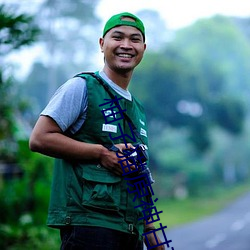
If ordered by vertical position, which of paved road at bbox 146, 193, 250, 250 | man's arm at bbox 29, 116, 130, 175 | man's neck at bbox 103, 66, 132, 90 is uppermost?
paved road at bbox 146, 193, 250, 250

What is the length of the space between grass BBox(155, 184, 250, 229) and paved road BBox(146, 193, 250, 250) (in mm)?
993

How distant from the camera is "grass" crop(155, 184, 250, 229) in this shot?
71.1ft

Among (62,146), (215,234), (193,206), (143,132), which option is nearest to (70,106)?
(62,146)

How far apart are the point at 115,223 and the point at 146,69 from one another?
3385 centimetres

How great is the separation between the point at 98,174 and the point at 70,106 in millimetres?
263

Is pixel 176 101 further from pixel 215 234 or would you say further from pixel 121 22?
pixel 121 22

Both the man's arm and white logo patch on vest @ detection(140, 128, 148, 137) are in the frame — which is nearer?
the man's arm

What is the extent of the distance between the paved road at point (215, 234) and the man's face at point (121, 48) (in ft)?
29.1

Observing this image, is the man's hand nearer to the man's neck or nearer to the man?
the man

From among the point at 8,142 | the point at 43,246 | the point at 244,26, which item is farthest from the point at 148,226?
the point at 244,26

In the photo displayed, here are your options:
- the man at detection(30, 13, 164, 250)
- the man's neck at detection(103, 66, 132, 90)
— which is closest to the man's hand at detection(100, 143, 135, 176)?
the man at detection(30, 13, 164, 250)

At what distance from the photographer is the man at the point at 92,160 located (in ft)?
6.98

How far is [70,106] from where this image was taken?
217 cm

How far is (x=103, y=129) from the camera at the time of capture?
2.21 meters
